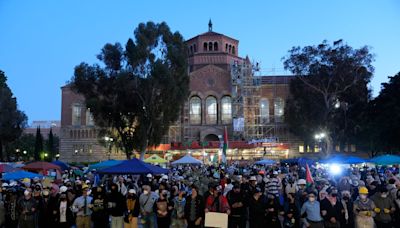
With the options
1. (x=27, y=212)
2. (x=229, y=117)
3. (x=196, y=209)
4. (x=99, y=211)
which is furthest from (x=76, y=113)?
(x=196, y=209)

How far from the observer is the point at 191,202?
10.3 meters

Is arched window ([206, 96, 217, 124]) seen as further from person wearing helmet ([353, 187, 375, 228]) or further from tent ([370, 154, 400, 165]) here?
person wearing helmet ([353, 187, 375, 228])

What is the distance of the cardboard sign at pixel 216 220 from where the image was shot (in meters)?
9.65

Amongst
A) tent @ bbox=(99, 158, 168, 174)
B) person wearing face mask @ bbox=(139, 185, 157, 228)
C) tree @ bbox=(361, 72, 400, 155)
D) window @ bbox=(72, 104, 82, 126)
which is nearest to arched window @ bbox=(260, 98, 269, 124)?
tree @ bbox=(361, 72, 400, 155)

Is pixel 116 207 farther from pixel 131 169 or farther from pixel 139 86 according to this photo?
pixel 139 86

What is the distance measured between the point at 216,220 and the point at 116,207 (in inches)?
113

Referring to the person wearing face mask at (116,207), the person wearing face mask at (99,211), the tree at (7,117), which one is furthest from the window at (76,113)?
the person wearing face mask at (116,207)

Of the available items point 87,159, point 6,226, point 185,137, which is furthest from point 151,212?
point 87,159

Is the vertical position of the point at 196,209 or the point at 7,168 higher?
the point at 7,168

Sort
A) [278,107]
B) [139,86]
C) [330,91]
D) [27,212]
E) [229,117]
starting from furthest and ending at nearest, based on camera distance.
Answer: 1. [278,107]
2. [229,117]
3. [330,91]
4. [139,86]
5. [27,212]

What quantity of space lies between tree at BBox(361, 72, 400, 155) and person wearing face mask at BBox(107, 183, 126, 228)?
107 feet

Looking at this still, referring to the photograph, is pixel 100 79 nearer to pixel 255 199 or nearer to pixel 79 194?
pixel 79 194

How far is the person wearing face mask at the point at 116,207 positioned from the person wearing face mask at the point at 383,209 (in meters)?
6.01

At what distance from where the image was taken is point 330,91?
149ft
